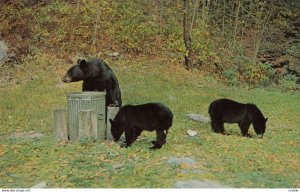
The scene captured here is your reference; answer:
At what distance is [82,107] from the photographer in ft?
27.1

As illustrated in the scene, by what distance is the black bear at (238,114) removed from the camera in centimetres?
919

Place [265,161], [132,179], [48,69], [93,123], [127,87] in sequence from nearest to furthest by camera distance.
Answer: [132,179]
[265,161]
[93,123]
[127,87]
[48,69]

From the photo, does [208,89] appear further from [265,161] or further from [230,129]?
[265,161]

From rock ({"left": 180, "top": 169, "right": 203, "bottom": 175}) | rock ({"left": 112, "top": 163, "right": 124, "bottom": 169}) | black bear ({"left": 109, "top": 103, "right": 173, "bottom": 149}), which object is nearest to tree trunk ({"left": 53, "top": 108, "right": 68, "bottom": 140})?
black bear ({"left": 109, "top": 103, "right": 173, "bottom": 149})

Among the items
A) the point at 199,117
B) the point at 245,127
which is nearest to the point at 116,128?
the point at 245,127

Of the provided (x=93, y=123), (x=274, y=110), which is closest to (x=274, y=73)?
(x=274, y=110)

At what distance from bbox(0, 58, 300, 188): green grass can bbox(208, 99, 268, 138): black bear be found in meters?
0.30

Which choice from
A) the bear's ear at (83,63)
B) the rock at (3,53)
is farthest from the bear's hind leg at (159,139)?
the rock at (3,53)

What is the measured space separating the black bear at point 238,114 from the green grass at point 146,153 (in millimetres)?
303

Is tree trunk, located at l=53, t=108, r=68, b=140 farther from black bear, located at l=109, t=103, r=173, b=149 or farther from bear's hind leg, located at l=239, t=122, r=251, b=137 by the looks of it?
bear's hind leg, located at l=239, t=122, r=251, b=137

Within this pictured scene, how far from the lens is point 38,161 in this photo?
7207 millimetres

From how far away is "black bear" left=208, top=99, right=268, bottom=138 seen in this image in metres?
9.19

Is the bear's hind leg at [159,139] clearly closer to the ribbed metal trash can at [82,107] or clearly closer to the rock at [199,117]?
the ribbed metal trash can at [82,107]

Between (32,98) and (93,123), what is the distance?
4.96 metres
